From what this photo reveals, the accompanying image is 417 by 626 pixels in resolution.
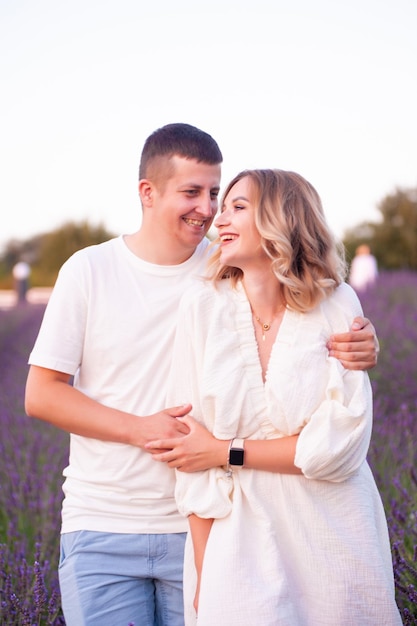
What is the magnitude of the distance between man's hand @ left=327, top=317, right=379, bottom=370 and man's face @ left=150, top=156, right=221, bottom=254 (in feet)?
2.10

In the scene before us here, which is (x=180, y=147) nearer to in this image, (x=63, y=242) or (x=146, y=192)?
(x=146, y=192)

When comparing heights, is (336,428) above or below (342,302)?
below

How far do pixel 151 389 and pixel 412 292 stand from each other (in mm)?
7023

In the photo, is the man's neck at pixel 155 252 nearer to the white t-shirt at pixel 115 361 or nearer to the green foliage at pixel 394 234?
the white t-shirt at pixel 115 361

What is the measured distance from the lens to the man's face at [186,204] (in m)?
2.71

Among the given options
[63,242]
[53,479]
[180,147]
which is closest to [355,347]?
[180,147]

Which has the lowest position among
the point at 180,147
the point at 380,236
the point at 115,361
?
the point at 380,236

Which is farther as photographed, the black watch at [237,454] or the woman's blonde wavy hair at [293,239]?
the woman's blonde wavy hair at [293,239]

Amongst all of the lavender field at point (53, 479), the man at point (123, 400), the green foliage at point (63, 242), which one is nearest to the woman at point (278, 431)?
the man at point (123, 400)

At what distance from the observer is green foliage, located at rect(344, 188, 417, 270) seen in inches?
1032

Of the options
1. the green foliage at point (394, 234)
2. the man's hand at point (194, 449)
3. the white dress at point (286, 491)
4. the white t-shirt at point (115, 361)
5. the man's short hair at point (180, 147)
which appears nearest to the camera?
the white dress at point (286, 491)

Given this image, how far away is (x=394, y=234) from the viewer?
26.9 meters

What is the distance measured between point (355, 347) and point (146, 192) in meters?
1.00

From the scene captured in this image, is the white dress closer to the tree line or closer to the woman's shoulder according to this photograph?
the woman's shoulder
